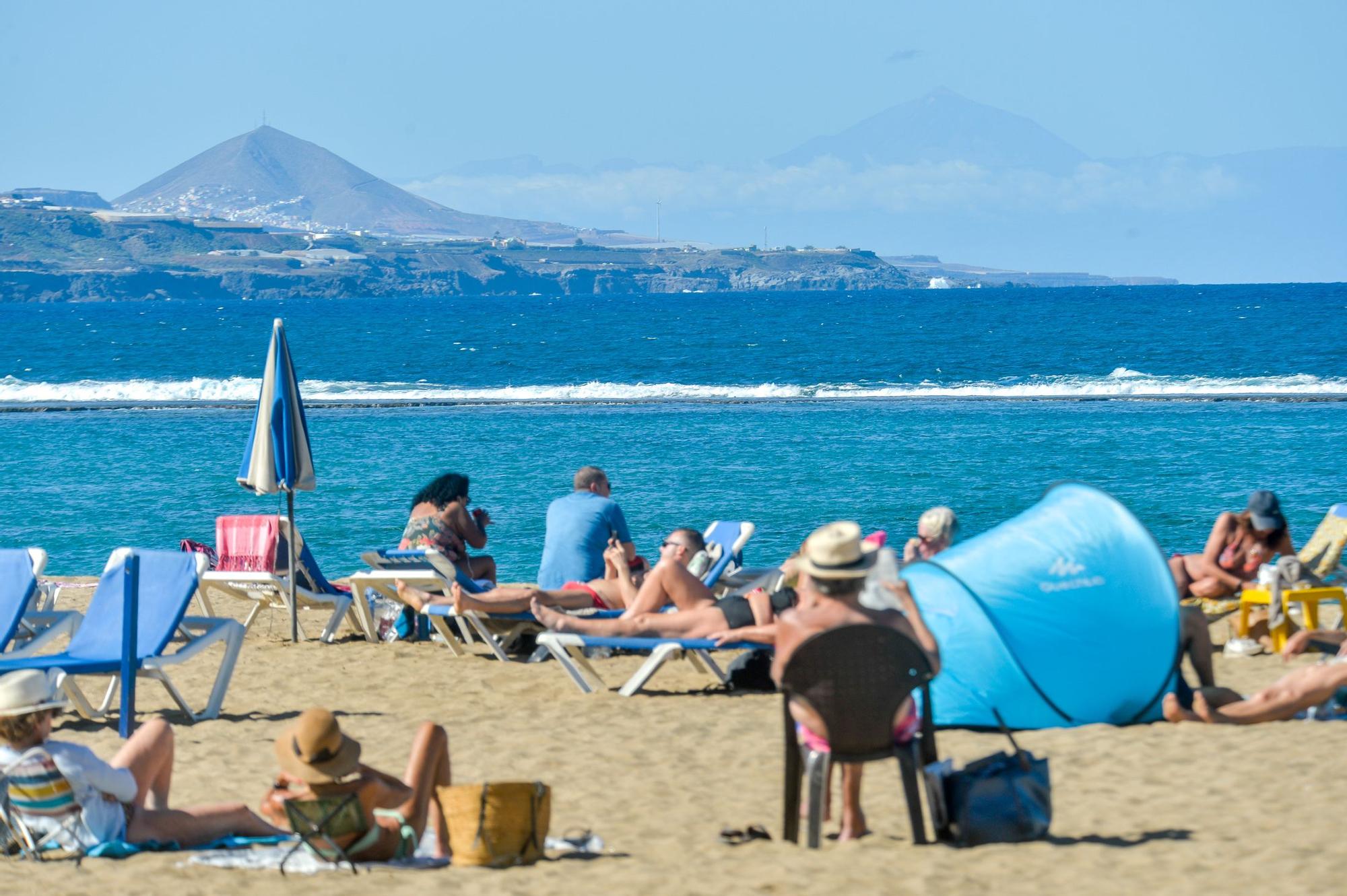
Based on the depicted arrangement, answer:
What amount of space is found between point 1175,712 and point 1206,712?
118 mm

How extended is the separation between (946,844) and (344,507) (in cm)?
1234

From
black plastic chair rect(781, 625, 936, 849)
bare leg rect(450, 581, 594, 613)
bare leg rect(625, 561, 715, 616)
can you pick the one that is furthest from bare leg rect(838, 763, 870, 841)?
bare leg rect(450, 581, 594, 613)

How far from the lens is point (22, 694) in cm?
420

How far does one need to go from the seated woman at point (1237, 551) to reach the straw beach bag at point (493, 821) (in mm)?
4864

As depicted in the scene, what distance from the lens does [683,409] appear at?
29.7 metres

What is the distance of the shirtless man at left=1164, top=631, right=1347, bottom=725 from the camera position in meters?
→ 5.98

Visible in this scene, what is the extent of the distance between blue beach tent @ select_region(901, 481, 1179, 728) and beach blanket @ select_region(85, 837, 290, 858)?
290 cm

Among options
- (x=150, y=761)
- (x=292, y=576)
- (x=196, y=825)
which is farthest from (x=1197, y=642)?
(x=292, y=576)

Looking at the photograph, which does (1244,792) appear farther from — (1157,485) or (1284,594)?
(1157,485)

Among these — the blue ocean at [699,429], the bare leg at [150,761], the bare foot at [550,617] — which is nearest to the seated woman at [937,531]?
the bare foot at [550,617]

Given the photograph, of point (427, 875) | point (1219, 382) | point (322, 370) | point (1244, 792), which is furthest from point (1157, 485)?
point (322, 370)

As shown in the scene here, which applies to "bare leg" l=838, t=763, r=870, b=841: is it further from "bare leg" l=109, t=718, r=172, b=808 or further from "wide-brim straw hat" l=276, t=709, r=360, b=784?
"bare leg" l=109, t=718, r=172, b=808

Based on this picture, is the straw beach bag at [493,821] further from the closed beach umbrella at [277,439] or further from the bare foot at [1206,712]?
the closed beach umbrella at [277,439]

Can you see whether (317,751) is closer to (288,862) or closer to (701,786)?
(288,862)
